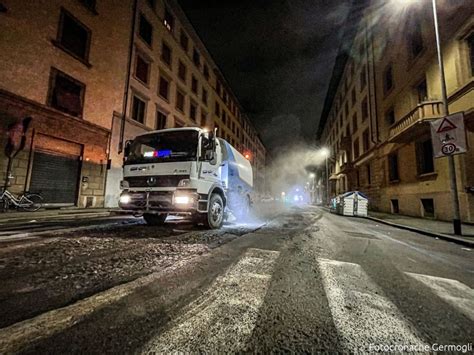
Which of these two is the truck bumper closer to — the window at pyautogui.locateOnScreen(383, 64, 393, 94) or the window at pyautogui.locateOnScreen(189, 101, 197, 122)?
the window at pyautogui.locateOnScreen(383, 64, 393, 94)

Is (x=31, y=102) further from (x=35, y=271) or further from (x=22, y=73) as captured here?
(x=35, y=271)

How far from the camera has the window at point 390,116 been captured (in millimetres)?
15840

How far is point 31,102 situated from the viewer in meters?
9.63

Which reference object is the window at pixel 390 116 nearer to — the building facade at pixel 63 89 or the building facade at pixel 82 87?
the building facade at pixel 82 87

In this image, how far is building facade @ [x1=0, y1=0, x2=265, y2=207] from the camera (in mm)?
9438

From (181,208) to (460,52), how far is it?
13981 mm

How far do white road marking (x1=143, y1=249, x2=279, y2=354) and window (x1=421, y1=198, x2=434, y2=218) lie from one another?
512 inches

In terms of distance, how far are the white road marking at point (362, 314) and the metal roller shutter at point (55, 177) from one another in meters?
13.0

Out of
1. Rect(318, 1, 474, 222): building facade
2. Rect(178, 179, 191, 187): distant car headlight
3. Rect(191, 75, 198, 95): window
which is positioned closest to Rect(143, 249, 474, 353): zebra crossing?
Rect(178, 179, 191, 187): distant car headlight

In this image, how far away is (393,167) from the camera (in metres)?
15.3

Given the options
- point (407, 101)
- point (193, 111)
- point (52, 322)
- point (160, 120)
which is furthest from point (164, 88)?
point (52, 322)

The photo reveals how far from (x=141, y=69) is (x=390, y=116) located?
19433 mm

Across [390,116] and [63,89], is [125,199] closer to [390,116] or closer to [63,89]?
[63,89]

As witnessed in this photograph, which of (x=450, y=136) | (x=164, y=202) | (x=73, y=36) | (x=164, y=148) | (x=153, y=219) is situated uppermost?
(x=73, y=36)
